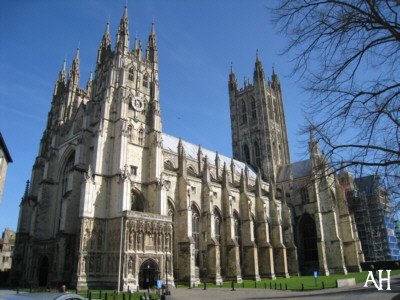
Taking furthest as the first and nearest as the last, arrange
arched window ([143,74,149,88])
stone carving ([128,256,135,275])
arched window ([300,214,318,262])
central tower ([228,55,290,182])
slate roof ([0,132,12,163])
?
central tower ([228,55,290,182])
arched window ([300,214,318,262])
arched window ([143,74,149,88])
stone carving ([128,256,135,275])
slate roof ([0,132,12,163])

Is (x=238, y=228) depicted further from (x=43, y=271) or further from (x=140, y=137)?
(x=43, y=271)

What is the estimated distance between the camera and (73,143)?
4038cm

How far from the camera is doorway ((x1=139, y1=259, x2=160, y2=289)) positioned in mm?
32281

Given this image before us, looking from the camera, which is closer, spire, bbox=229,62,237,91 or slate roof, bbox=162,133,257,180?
slate roof, bbox=162,133,257,180

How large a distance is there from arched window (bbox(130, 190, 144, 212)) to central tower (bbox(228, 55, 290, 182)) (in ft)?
110

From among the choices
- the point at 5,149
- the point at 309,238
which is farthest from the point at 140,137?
the point at 309,238

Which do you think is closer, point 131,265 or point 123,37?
point 131,265

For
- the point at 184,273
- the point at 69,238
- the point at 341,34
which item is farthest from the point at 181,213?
the point at 341,34

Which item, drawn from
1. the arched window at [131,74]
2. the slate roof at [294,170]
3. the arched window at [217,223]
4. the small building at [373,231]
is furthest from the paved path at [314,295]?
the small building at [373,231]

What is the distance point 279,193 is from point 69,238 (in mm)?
39286

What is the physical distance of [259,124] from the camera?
70062 mm

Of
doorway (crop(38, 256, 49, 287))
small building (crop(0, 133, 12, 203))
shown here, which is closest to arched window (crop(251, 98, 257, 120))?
doorway (crop(38, 256, 49, 287))

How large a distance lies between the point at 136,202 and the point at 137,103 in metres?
11.8

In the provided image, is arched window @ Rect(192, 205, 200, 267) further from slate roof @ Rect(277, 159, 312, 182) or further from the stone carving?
slate roof @ Rect(277, 159, 312, 182)
